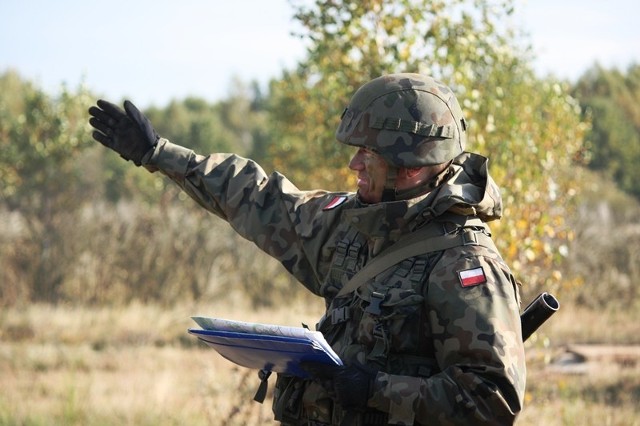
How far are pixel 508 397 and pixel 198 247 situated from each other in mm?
13750

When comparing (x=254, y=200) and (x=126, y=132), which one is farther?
(x=126, y=132)

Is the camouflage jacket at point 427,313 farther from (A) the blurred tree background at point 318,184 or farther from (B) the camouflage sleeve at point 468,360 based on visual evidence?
(A) the blurred tree background at point 318,184

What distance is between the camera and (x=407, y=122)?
11.3 ft

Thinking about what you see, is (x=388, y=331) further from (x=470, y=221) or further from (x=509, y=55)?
(x=509, y=55)

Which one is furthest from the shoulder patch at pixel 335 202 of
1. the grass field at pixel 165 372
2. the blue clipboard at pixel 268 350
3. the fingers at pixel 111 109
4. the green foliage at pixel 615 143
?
the green foliage at pixel 615 143

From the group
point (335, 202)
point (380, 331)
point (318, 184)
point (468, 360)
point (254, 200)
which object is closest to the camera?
point (468, 360)

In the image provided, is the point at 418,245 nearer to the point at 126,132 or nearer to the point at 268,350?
the point at 268,350

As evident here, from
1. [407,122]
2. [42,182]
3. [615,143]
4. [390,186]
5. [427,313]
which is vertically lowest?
[427,313]

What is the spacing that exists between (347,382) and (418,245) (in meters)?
0.51

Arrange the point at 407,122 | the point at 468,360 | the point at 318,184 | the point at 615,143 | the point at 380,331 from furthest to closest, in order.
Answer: the point at 615,143 → the point at 318,184 → the point at 407,122 → the point at 380,331 → the point at 468,360

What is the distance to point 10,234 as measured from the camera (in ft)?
51.0

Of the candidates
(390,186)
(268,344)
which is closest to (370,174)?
(390,186)

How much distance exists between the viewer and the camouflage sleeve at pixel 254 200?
13.0ft

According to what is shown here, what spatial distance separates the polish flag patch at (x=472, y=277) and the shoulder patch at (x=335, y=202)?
2.38 feet
